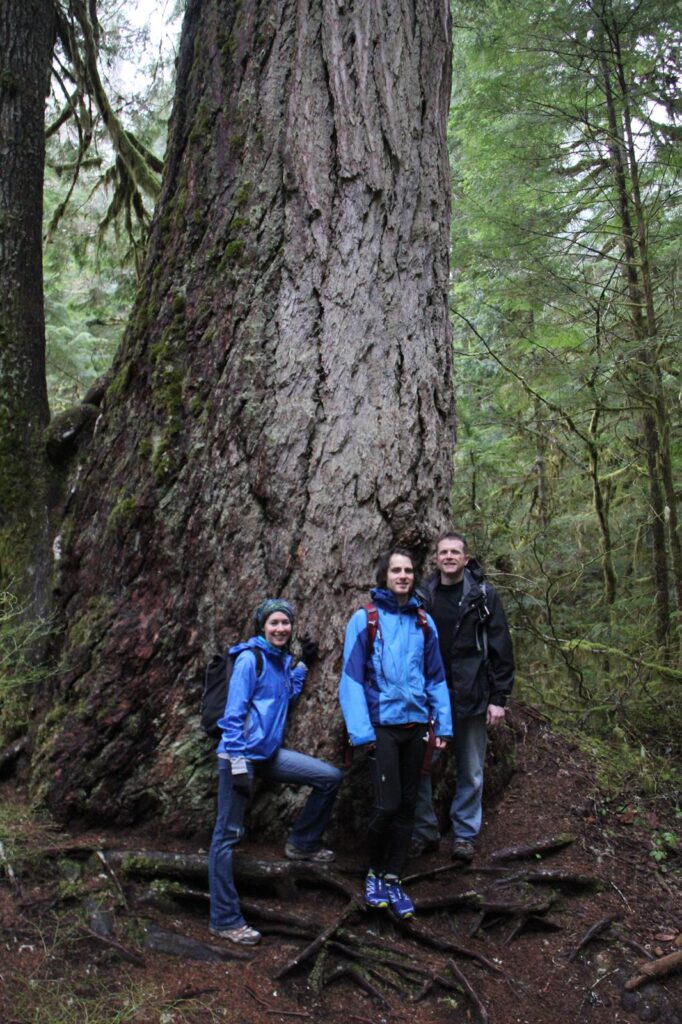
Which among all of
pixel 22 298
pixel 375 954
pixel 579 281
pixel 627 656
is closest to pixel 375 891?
pixel 375 954

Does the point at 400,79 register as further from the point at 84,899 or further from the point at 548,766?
the point at 84,899

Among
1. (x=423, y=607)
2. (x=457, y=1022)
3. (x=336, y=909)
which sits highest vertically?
(x=423, y=607)

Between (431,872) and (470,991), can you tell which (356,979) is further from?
(431,872)

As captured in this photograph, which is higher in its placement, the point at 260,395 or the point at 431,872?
the point at 260,395

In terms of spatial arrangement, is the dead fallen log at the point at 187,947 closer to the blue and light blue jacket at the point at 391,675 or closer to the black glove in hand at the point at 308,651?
the blue and light blue jacket at the point at 391,675

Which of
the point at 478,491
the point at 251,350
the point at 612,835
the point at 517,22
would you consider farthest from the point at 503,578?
the point at 517,22

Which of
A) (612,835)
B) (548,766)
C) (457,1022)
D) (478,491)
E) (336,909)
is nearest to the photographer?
(457,1022)

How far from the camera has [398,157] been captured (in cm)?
508

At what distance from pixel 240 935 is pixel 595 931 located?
1.93m

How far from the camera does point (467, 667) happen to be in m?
4.63

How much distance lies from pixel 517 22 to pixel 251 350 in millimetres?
5753

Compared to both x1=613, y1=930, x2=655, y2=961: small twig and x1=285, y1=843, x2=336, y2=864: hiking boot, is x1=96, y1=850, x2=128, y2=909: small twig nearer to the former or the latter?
x1=285, y1=843, x2=336, y2=864: hiking boot

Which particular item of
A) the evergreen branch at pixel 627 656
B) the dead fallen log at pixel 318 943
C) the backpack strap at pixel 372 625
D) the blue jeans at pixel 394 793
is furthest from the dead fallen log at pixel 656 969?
the evergreen branch at pixel 627 656

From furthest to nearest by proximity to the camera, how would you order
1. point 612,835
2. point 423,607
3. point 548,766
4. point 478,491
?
point 478,491 → point 548,766 → point 612,835 → point 423,607
